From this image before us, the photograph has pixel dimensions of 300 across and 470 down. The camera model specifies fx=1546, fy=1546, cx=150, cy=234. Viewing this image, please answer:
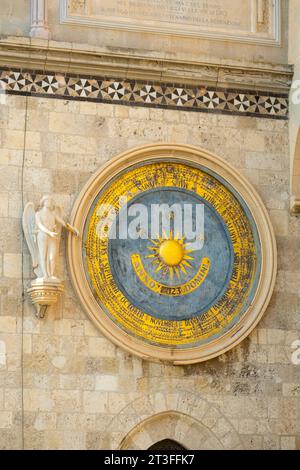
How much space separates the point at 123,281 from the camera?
1455 cm

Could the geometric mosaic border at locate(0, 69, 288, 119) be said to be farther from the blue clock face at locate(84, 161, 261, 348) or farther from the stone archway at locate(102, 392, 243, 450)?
the stone archway at locate(102, 392, 243, 450)

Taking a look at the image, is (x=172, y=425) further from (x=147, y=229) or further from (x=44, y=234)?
(x=44, y=234)

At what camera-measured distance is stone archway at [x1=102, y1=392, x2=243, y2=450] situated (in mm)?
14195

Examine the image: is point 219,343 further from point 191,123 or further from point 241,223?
point 191,123

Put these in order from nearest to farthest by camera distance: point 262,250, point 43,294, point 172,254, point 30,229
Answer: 1. point 43,294
2. point 30,229
3. point 172,254
4. point 262,250

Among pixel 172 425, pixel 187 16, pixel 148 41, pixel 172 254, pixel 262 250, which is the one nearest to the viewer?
pixel 172 425

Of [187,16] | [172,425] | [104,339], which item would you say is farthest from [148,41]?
[172,425]

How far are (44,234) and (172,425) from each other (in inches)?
84.4

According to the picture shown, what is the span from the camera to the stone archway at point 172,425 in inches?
559

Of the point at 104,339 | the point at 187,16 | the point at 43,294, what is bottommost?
the point at 104,339

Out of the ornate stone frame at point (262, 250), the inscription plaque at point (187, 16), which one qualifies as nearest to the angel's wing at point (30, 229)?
the ornate stone frame at point (262, 250)

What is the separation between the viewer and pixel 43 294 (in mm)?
14023

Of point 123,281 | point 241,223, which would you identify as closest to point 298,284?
point 241,223
